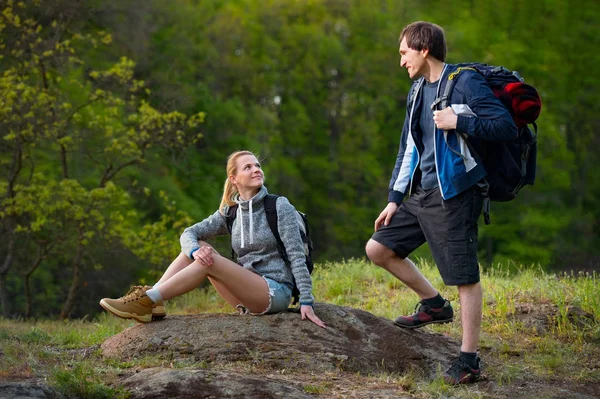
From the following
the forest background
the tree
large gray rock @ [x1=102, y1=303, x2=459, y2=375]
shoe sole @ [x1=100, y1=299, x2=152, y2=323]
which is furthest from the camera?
the forest background

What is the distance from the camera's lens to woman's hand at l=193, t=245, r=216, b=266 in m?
6.37

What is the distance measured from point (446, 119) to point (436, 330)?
2964 mm

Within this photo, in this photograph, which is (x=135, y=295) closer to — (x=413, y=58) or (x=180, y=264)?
(x=180, y=264)

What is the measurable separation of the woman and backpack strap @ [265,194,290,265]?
3 centimetres

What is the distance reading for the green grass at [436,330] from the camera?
5609 mm

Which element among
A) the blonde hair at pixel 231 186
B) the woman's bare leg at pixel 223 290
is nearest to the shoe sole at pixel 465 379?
the woman's bare leg at pixel 223 290

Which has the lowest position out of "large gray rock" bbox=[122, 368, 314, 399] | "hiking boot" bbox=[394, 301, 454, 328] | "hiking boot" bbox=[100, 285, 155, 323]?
"large gray rock" bbox=[122, 368, 314, 399]

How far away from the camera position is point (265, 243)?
667cm

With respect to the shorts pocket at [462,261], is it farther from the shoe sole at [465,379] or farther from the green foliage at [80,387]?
the green foliage at [80,387]

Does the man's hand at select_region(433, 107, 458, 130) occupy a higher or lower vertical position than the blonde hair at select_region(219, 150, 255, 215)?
higher

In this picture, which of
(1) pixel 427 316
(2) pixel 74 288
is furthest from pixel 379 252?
(2) pixel 74 288

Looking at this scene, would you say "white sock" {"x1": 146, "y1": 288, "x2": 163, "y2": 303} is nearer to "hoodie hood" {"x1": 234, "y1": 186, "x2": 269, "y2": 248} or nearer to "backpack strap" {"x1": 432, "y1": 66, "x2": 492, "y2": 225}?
"hoodie hood" {"x1": 234, "y1": 186, "x2": 269, "y2": 248}

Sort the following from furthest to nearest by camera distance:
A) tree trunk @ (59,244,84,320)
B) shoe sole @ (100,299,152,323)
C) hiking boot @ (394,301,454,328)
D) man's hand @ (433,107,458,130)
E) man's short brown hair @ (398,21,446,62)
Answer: tree trunk @ (59,244,84,320)
hiking boot @ (394,301,454,328)
shoe sole @ (100,299,152,323)
man's short brown hair @ (398,21,446,62)
man's hand @ (433,107,458,130)

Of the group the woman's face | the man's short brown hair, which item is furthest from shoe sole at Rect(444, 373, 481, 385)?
the man's short brown hair
